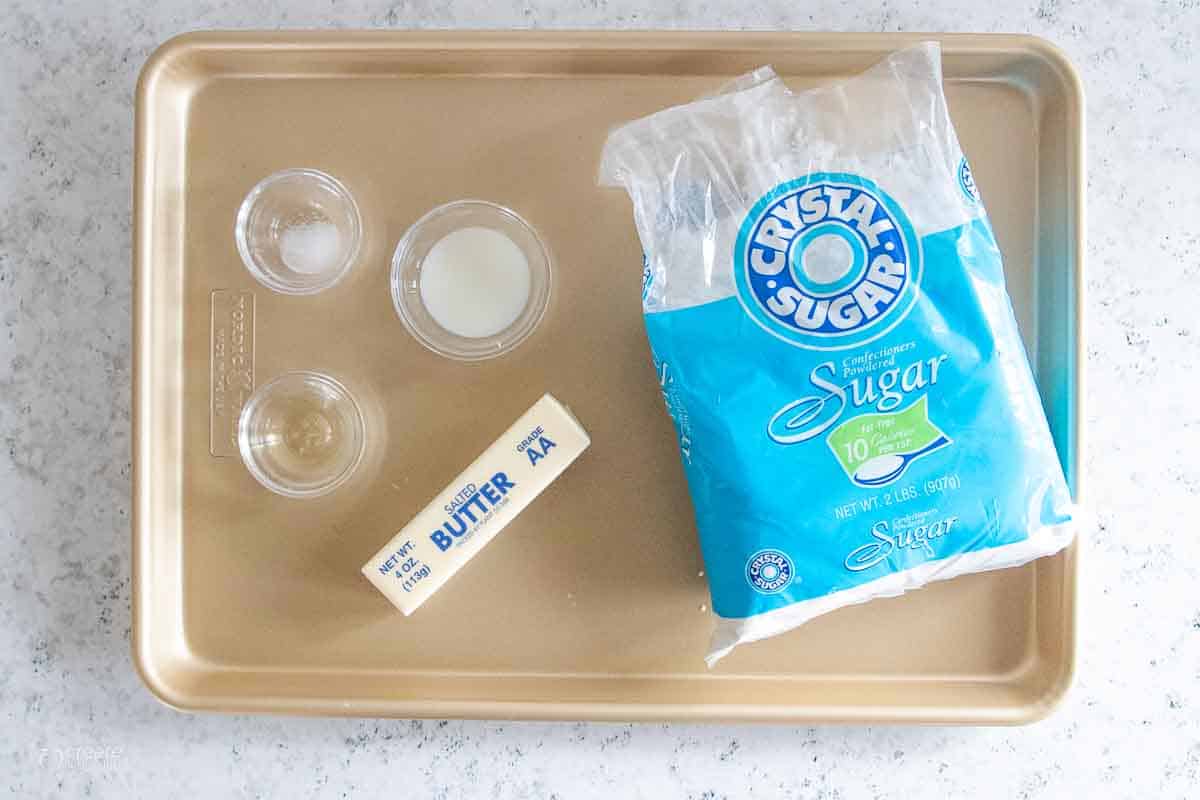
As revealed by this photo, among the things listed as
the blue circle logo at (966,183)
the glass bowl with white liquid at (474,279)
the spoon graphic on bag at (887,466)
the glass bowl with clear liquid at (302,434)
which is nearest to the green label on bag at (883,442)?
the spoon graphic on bag at (887,466)

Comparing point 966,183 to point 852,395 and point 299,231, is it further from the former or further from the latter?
point 299,231

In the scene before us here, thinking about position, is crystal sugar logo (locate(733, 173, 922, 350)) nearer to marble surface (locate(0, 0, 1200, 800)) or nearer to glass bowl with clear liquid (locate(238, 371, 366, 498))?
marble surface (locate(0, 0, 1200, 800))

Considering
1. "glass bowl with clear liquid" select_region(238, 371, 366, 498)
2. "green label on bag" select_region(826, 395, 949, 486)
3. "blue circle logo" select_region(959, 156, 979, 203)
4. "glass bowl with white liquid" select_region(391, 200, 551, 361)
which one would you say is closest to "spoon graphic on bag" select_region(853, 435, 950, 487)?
"green label on bag" select_region(826, 395, 949, 486)

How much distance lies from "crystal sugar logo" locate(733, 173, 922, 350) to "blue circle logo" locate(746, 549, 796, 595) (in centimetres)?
16

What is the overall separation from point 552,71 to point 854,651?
54 cm

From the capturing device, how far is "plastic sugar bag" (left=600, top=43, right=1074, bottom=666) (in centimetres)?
69

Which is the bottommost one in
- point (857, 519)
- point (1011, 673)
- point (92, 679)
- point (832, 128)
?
point (92, 679)

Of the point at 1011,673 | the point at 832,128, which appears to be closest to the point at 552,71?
the point at 832,128

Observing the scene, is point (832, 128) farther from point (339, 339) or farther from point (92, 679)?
point (92, 679)

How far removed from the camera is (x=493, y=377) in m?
0.80

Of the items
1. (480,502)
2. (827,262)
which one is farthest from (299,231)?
(827,262)

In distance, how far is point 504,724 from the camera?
838 millimetres

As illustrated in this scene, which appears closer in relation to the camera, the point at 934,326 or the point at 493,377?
the point at 934,326

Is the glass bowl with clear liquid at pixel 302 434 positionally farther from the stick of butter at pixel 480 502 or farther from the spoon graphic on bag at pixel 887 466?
the spoon graphic on bag at pixel 887 466
